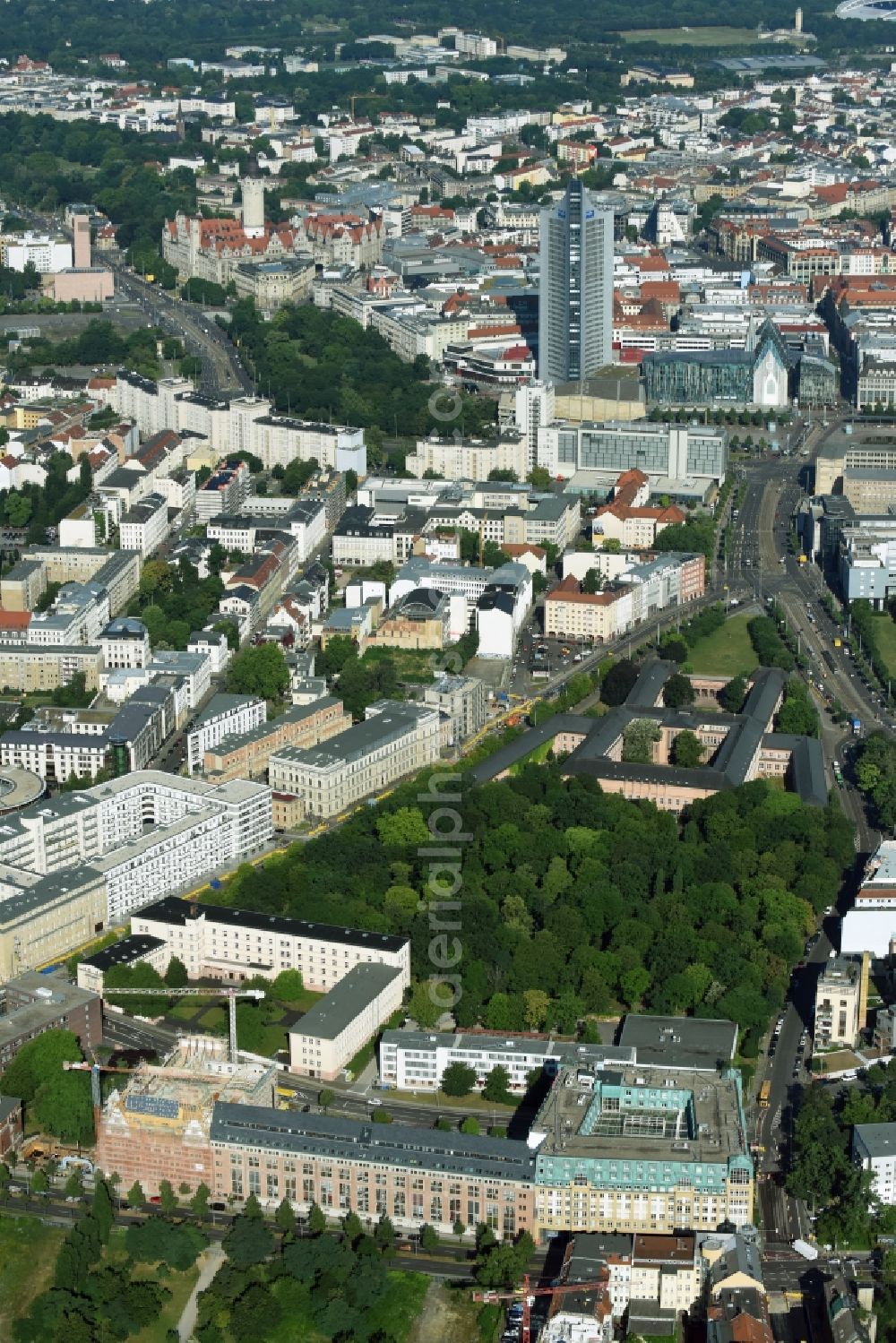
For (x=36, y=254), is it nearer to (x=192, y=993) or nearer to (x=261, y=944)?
(x=261, y=944)

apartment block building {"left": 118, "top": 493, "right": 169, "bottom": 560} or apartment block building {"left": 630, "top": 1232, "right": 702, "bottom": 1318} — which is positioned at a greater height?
apartment block building {"left": 118, "top": 493, "right": 169, "bottom": 560}

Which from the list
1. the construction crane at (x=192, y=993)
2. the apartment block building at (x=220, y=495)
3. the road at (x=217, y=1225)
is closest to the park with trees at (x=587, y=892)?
the construction crane at (x=192, y=993)

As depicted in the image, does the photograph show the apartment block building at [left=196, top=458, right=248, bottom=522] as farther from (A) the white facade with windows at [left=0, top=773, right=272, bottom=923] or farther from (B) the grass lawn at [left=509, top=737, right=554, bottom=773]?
(A) the white facade with windows at [left=0, top=773, right=272, bottom=923]

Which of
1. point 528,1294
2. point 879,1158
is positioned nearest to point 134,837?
point 528,1294

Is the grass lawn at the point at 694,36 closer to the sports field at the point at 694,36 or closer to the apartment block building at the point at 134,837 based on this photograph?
the sports field at the point at 694,36

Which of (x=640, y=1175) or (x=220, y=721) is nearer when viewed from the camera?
(x=640, y=1175)

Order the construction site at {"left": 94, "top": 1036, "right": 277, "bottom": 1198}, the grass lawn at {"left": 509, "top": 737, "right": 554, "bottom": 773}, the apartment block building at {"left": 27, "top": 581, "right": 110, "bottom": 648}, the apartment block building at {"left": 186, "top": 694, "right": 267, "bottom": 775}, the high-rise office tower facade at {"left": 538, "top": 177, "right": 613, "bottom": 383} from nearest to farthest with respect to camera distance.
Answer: the construction site at {"left": 94, "top": 1036, "right": 277, "bottom": 1198} < the grass lawn at {"left": 509, "top": 737, "right": 554, "bottom": 773} < the apartment block building at {"left": 186, "top": 694, "right": 267, "bottom": 775} < the apartment block building at {"left": 27, "top": 581, "right": 110, "bottom": 648} < the high-rise office tower facade at {"left": 538, "top": 177, "right": 613, "bottom": 383}

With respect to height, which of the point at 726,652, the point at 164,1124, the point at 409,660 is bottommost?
the point at 164,1124

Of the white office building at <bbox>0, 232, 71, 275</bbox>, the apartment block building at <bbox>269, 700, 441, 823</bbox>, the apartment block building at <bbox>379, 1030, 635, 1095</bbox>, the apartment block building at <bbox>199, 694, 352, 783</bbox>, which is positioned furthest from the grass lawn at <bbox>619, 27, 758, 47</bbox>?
the apartment block building at <bbox>379, 1030, 635, 1095</bbox>
